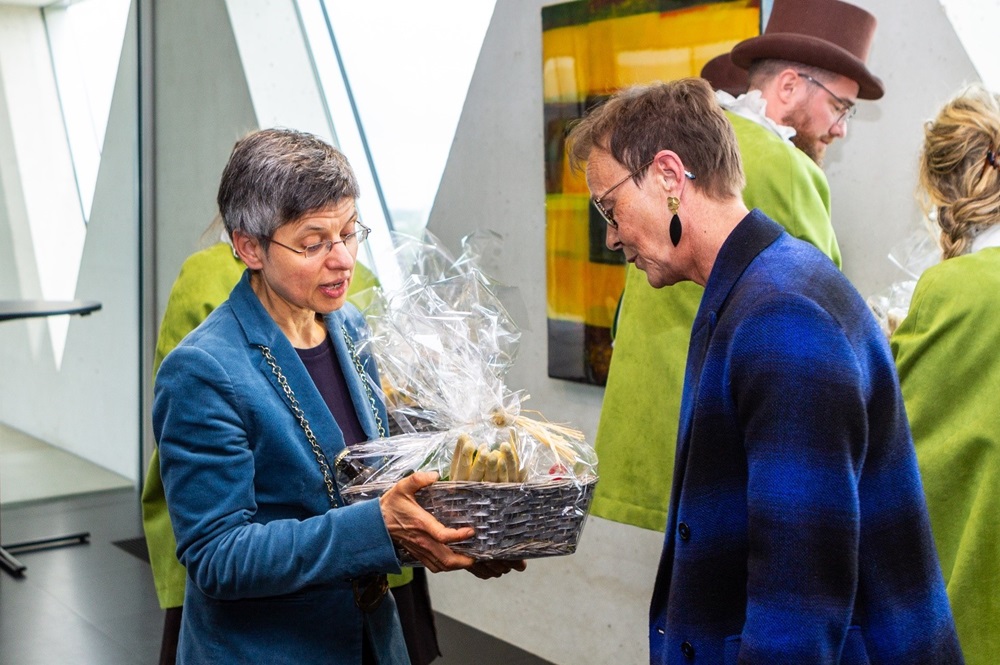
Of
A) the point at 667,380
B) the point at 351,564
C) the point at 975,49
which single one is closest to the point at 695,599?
the point at 351,564

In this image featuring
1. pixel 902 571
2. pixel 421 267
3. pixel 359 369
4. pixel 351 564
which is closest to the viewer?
pixel 902 571

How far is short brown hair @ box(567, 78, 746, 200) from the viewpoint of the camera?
1.53 metres

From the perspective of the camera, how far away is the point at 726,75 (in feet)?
10.3

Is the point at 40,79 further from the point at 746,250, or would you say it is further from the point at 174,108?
the point at 746,250

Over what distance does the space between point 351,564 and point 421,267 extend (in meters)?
1.92

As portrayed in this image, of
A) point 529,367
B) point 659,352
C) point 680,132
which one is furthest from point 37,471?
point 680,132

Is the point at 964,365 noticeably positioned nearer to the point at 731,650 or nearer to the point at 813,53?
the point at 813,53

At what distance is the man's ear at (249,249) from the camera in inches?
72.1

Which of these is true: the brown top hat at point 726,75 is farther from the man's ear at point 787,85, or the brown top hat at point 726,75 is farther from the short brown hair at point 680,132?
the short brown hair at point 680,132

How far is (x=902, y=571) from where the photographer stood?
1.40m

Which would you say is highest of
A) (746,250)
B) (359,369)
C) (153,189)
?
(746,250)

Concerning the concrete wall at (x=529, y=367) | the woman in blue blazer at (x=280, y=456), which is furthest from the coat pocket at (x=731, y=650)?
the concrete wall at (x=529, y=367)

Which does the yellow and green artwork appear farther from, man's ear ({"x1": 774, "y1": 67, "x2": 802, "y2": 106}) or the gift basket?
the gift basket

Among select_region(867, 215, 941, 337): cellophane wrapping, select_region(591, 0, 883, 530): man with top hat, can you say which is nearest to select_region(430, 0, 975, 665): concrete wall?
select_region(867, 215, 941, 337): cellophane wrapping
